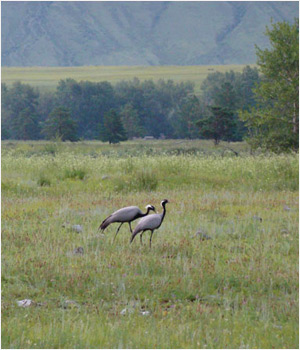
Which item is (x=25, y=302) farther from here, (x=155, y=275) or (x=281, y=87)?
(x=281, y=87)

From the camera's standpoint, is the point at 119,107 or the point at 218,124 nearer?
the point at 218,124

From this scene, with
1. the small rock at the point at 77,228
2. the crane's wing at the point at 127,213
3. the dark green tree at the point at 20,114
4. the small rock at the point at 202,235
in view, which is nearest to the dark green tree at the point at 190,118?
the dark green tree at the point at 20,114

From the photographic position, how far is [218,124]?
7575 cm

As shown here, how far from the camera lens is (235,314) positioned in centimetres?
745

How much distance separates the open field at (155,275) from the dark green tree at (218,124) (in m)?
56.6

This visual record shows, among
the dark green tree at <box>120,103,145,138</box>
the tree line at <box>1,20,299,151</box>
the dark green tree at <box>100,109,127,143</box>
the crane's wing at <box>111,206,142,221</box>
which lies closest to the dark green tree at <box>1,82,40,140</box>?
the tree line at <box>1,20,299,151</box>

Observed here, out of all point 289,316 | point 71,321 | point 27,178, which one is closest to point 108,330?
point 71,321

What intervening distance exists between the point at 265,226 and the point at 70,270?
541cm

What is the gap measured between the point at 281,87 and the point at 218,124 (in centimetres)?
3663

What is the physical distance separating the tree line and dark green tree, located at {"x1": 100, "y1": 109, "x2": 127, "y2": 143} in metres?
0.05

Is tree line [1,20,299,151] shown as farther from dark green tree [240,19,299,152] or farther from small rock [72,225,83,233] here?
small rock [72,225,83,233]

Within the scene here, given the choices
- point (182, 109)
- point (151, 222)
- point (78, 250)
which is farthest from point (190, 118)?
point (151, 222)

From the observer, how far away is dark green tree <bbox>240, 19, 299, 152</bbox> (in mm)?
39156

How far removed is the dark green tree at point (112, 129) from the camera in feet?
292
